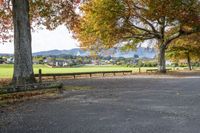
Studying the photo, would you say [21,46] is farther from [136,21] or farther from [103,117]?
[136,21]

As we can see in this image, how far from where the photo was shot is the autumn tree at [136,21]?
133 ft

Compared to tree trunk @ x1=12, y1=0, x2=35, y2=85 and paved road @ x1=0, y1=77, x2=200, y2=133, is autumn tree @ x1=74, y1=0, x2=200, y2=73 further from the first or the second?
paved road @ x1=0, y1=77, x2=200, y2=133

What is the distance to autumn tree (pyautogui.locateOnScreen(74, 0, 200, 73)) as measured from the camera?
133 feet

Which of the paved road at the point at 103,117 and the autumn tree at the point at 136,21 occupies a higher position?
the autumn tree at the point at 136,21

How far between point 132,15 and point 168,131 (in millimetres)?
35066

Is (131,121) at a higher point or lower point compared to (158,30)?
lower

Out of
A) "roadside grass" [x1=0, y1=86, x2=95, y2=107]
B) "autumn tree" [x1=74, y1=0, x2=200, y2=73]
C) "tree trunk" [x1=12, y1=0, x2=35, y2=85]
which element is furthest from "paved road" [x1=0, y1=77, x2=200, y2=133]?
"autumn tree" [x1=74, y1=0, x2=200, y2=73]

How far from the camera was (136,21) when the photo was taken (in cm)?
4450

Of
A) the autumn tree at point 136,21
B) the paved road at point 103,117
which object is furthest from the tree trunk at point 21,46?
the autumn tree at point 136,21

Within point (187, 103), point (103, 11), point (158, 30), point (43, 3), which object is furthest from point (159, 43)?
point (187, 103)

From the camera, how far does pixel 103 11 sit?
41781mm

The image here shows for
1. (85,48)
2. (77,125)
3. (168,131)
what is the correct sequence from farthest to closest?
(85,48) < (77,125) < (168,131)

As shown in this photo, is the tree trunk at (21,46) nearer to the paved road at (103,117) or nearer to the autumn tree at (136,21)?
the paved road at (103,117)

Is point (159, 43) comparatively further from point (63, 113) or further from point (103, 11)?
point (63, 113)
